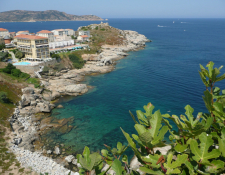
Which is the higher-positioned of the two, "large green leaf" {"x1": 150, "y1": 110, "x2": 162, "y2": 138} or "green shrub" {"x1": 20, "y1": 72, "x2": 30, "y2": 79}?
"large green leaf" {"x1": 150, "y1": 110, "x2": 162, "y2": 138}

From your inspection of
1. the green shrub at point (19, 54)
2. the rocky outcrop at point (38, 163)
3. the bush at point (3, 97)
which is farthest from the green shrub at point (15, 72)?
the rocky outcrop at point (38, 163)

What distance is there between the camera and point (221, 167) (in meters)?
2.98

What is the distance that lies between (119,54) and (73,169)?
179ft

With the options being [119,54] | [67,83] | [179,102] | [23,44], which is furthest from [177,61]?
[23,44]

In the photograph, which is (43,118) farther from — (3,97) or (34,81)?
(34,81)

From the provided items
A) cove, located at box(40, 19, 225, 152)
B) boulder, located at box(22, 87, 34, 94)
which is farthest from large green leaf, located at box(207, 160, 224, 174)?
boulder, located at box(22, 87, 34, 94)

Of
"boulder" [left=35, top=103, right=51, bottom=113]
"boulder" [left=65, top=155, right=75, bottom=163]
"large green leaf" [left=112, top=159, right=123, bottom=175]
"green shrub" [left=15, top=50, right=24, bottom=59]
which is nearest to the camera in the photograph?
"large green leaf" [left=112, top=159, right=123, bottom=175]

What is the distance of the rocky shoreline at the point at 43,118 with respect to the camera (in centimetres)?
1845

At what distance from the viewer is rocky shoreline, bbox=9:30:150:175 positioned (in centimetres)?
1845

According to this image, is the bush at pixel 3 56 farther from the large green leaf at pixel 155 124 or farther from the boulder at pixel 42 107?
the large green leaf at pixel 155 124

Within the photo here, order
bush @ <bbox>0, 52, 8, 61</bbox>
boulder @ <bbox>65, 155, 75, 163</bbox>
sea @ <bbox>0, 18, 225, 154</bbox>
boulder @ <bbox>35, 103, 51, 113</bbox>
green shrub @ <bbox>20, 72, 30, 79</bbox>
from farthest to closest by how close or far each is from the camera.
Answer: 1. bush @ <bbox>0, 52, 8, 61</bbox>
2. green shrub @ <bbox>20, 72, 30, 79</bbox>
3. boulder @ <bbox>35, 103, 51, 113</bbox>
4. sea @ <bbox>0, 18, 225, 154</bbox>
5. boulder @ <bbox>65, 155, 75, 163</bbox>

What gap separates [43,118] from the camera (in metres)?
28.2

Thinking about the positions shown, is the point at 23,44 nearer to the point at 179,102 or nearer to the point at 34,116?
the point at 34,116

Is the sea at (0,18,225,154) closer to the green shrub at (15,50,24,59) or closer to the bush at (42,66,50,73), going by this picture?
the bush at (42,66,50,73)
